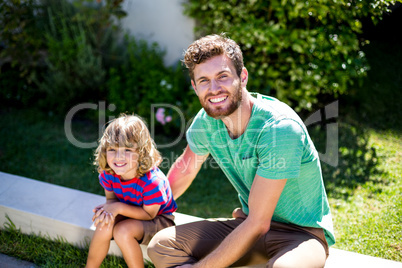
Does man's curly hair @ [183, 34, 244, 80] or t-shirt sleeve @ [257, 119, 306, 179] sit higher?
man's curly hair @ [183, 34, 244, 80]

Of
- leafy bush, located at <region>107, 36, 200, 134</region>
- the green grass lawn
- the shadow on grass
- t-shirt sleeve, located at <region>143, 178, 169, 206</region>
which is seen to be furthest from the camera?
leafy bush, located at <region>107, 36, 200, 134</region>

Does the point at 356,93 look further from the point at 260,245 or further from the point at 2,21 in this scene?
the point at 2,21

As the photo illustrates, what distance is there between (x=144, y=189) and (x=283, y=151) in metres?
0.90

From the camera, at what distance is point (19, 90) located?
17.0 feet

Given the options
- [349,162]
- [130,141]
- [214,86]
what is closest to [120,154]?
[130,141]

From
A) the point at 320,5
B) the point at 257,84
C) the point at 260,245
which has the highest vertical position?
the point at 320,5

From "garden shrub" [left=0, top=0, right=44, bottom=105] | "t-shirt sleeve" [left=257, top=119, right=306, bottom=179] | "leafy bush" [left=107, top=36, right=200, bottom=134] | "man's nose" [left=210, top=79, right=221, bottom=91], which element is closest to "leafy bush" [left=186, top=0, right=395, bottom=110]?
"leafy bush" [left=107, top=36, right=200, bottom=134]

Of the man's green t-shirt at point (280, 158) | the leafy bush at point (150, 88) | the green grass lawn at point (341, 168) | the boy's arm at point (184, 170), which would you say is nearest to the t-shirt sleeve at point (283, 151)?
the man's green t-shirt at point (280, 158)

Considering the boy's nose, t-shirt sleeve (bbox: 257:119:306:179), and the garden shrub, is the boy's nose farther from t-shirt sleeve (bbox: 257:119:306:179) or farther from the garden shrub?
the garden shrub

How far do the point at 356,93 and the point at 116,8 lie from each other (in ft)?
10.4

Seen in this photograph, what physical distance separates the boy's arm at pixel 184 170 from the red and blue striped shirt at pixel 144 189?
11cm

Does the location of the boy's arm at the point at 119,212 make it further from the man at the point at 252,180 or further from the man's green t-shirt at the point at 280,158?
the man's green t-shirt at the point at 280,158

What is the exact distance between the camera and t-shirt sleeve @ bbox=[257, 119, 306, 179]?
1952 mm

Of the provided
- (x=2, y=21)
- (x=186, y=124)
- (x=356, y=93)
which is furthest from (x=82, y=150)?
(x=356, y=93)
